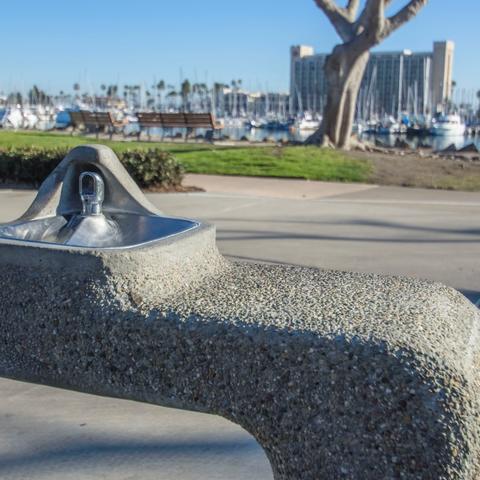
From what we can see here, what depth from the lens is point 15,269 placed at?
3172mm

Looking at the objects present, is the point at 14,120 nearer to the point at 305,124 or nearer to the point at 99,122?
the point at 99,122

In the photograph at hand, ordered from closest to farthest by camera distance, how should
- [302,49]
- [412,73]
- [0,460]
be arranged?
[0,460] < [412,73] < [302,49]

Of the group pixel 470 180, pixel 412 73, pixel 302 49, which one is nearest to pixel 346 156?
pixel 470 180

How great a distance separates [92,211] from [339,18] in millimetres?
18377

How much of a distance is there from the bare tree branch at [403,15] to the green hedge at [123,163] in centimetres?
962

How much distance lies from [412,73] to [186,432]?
13850cm

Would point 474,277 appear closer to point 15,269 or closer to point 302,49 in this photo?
point 15,269

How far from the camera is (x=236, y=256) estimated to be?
7.89 meters

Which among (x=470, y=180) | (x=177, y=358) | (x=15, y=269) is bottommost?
(x=470, y=180)

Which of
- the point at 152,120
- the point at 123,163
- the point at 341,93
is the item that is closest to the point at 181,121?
the point at 152,120

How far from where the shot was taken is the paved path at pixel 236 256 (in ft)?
11.9

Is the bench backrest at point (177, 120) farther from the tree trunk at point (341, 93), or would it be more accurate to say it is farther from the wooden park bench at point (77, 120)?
the wooden park bench at point (77, 120)

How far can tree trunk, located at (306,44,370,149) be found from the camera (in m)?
20.8

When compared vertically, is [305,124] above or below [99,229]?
below
